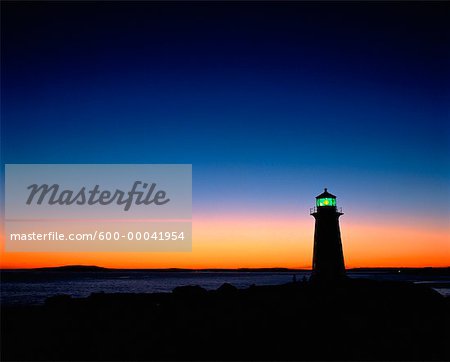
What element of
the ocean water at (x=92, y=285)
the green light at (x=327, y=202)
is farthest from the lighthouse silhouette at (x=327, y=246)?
the ocean water at (x=92, y=285)

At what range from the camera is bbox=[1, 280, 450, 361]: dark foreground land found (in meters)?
15.2

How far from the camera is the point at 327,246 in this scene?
89.5ft

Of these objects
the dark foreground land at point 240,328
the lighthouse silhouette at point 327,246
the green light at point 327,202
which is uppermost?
the green light at point 327,202

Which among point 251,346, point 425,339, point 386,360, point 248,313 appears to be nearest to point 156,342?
point 251,346

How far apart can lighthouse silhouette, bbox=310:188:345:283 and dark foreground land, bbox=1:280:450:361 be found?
204cm

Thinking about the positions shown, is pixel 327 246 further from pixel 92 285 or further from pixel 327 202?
pixel 92 285

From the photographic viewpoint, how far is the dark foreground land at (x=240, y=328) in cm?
1516

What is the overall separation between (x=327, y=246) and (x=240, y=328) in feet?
37.6

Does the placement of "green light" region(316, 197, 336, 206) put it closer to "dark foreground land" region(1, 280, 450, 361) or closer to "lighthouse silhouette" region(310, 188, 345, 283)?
"lighthouse silhouette" region(310, 188, 345, 283)

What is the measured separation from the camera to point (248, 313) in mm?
19547

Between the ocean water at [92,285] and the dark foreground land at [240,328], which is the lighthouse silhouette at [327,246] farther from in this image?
the ocean water at [92,285]

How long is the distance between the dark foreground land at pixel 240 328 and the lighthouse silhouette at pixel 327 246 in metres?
2.04

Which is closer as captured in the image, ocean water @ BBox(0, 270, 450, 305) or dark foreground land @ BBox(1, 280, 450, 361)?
dark foreground land @ BBox(1, 280, 450, 361)

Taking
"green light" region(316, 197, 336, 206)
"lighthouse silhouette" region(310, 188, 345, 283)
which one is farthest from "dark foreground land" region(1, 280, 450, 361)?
"green light" region(316, 197, 336, 206)
